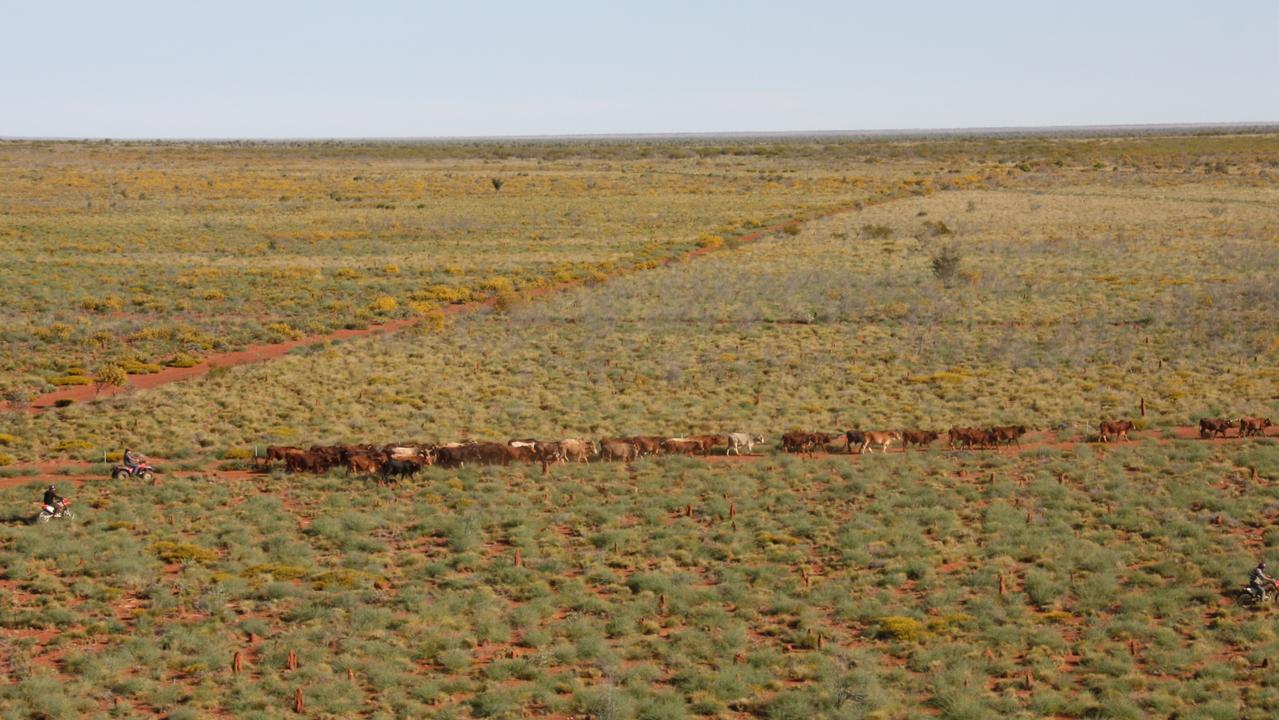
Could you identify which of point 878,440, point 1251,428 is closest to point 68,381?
point 878,440

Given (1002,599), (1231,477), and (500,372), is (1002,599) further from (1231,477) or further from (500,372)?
(500,372)

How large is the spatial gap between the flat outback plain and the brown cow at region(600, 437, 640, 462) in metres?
0.11

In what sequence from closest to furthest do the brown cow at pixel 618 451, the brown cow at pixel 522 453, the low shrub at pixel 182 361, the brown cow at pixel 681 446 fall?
1. the brown cow at pixel 522 453
2. the brown cow at pixel 618 451
3. the brown cow at pixel 681 446
4. the low shrub at pixel 182 361

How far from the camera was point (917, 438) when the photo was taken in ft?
85.0

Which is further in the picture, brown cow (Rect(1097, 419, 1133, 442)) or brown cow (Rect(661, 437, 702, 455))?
brown cow (Rect(1097, 419, 1133, 442))

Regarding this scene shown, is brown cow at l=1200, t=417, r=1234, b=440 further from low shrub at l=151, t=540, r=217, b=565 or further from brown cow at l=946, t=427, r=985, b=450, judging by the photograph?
low shrub at l=151, t=540, r=217, b=565

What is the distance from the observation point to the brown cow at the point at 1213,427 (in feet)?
85.8

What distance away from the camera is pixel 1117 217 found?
75.9 meters

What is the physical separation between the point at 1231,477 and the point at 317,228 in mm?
64507

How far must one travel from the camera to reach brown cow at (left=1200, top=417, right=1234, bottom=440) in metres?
26.1

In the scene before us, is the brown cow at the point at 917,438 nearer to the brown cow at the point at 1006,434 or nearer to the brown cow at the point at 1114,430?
the brown cow at the point at 1006,434

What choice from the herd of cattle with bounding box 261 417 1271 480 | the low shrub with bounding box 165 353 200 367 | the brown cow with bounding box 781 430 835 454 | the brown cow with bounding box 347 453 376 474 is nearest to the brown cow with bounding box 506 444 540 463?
the herd of cattle with bounding box 261 417 1271 480

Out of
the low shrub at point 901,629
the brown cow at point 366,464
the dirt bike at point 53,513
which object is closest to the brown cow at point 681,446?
the brown cow at point 366,464

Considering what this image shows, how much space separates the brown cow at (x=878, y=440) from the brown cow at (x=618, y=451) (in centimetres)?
492
